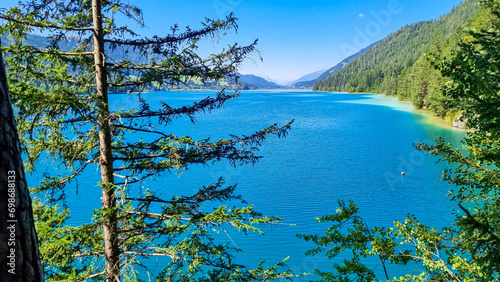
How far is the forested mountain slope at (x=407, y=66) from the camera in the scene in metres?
47.3

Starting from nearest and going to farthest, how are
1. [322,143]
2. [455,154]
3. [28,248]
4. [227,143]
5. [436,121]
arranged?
1. [28,248]
2. [227,143]
3. [455,154]
4. [322,143]
5. [436,121]

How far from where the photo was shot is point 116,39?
14.4 feet

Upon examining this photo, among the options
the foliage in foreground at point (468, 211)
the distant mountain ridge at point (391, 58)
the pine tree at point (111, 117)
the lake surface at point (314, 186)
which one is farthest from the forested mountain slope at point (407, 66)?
the pine tree at point (111, 117)

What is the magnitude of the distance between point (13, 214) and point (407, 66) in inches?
4983

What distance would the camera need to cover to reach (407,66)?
11056cm

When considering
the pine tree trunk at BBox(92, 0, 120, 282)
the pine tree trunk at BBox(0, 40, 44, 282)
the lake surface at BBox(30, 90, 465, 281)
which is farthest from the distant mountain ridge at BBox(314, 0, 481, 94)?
the pine tree trunk at BBox(0, 40, 44, 282)

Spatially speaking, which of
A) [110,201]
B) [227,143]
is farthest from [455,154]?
[110,201]

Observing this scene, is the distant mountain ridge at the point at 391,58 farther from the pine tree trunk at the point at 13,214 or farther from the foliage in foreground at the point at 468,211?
the pine tree trunk at the point at 13,214

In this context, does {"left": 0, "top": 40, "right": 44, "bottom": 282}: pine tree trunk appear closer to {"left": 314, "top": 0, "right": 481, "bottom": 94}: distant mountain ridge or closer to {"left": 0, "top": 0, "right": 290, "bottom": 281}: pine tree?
{"left": 0, "top": 0, "right": 290, "bottom": 281}: pine tree

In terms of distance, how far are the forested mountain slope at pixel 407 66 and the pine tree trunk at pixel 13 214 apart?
97.6 feet

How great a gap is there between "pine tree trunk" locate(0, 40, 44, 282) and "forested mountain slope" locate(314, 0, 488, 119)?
29.7 meters

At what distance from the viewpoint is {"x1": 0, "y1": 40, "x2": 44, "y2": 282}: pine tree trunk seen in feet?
3.35

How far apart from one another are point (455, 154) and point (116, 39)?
5.95m

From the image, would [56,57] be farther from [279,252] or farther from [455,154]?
[279,252]
